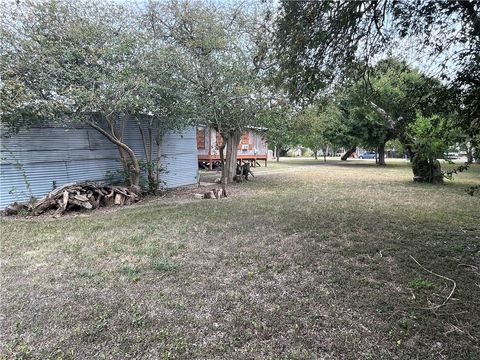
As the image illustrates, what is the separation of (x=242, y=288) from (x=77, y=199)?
5.29 metres

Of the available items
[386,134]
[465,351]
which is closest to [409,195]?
[465,351]

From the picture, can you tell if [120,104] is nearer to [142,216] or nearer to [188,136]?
[142,216]

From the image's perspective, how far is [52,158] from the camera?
23.6 feet

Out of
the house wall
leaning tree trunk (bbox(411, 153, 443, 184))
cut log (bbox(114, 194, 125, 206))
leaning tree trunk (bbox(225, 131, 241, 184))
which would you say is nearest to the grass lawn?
cut log (bbox(114, 194, 125, 206))

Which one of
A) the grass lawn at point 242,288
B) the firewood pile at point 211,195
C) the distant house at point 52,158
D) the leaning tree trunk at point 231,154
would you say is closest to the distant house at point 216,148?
the leaning tree trunk at point 231,154

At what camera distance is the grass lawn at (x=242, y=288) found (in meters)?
2.05

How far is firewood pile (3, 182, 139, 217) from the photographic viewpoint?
6.30 metres

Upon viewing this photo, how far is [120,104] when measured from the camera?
6.00 metres

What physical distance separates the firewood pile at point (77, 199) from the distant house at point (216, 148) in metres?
7.80

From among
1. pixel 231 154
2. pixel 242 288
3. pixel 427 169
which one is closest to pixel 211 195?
pixel 231 154

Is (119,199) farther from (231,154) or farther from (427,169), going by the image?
(427,169)

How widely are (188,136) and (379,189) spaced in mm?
6763

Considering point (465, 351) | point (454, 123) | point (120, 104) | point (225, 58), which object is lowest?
point (465, 351)

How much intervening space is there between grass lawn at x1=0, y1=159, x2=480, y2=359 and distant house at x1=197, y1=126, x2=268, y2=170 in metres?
10.3
